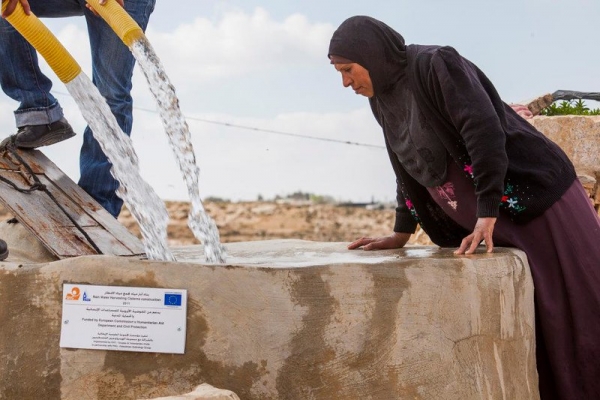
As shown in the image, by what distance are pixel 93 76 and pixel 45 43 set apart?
459mm

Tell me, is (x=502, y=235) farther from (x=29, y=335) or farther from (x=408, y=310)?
(x=29, y=335)

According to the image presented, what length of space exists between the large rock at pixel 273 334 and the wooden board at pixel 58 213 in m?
0.80

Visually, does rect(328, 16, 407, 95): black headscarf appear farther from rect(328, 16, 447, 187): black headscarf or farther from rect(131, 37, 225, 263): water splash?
rect(131, 37, 225, 263): water splash

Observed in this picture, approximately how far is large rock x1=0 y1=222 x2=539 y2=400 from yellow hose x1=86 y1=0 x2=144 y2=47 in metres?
1.18

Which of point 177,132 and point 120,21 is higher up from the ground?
point 120,21

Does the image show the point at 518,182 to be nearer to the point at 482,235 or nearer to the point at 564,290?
the point at 482,235

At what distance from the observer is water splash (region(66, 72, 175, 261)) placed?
3670mm

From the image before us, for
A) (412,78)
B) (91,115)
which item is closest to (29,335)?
(91,115)

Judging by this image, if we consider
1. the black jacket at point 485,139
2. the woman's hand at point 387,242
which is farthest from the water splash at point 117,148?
the black jacket at point 485,139

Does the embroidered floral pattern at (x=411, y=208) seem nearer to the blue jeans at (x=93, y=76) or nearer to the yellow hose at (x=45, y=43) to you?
the blue jeans at (x=93, y=76)

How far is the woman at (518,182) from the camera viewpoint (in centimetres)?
313

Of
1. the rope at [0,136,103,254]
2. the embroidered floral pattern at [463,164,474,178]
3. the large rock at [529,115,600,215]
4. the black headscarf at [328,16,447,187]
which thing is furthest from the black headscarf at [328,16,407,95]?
the large rock at [529,115,600,215]

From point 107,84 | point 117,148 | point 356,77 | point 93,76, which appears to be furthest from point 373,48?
point 93,76

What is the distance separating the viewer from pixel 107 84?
156 inches
